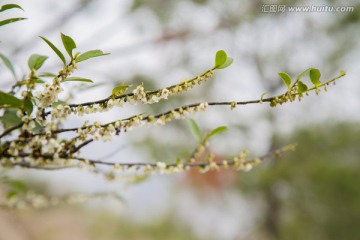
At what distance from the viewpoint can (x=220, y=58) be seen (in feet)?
1.64

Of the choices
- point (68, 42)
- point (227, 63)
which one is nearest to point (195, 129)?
point (227, 63)

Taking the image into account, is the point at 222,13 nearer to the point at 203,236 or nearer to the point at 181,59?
the point at 181,59

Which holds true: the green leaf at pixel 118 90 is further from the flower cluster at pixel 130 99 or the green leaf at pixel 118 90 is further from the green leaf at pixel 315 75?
the green leaf at pixel 315 75

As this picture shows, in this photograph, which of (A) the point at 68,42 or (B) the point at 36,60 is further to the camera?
(B) the point at 36,60

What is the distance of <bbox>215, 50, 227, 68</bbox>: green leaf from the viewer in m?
0.49

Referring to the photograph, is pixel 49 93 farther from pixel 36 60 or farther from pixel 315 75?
pixel 315 75

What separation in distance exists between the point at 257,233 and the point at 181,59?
11.4 ft

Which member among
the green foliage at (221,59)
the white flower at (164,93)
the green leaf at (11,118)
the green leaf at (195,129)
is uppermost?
the green leaf at (195,129)

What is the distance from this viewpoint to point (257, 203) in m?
6.18

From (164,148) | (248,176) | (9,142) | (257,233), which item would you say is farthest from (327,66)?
(9,142)

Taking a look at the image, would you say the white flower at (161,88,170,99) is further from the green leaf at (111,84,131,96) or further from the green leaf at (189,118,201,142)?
the green leaf at (189,118,201,142)

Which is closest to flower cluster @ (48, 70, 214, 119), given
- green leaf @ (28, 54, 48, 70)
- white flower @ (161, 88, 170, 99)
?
white flower @ (161, 88, 170, 99)

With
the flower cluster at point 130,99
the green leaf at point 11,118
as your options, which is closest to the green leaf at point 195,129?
the flower cluster at point 130,99

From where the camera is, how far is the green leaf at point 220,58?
0.49 metres
